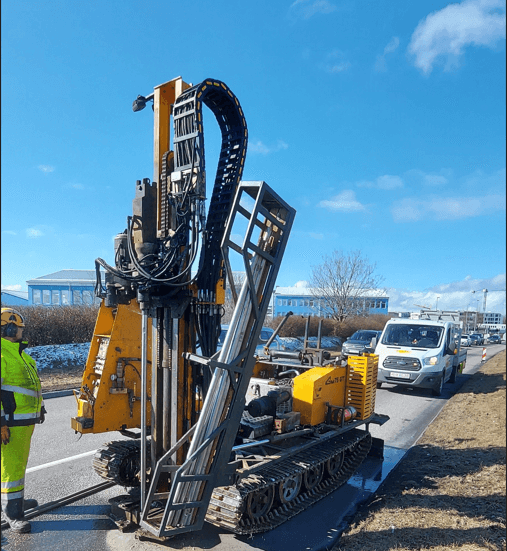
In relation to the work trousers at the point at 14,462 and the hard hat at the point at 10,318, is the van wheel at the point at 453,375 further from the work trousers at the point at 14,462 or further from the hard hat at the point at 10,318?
the hard hat at the point at 10,318

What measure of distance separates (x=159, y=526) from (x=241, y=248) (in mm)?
2605

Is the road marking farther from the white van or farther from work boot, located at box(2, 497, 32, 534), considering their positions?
the white van

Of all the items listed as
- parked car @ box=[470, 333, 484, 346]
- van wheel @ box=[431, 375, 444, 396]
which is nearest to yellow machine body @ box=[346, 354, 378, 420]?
van wheel @ box=[431, 375, 444, 396]

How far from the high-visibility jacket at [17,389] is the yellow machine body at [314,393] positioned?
3143 mm

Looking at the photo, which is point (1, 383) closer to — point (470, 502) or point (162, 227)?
point (162, 227)

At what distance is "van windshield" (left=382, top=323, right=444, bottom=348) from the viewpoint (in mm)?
13570

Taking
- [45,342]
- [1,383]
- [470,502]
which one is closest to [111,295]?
[1,383]

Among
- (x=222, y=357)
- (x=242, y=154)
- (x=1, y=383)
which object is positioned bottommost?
(x=1, y=383)

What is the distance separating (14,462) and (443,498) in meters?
4.91

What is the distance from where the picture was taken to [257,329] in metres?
4.21

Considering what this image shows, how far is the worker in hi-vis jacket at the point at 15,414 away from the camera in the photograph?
14.0 ft

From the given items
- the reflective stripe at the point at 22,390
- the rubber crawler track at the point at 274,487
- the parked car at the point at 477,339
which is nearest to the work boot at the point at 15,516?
the reflective stripe at the point at 22,390

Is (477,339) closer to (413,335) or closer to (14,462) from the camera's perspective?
(413,335)

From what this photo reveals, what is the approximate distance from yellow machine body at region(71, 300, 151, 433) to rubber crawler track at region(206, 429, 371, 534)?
1.23 meters
